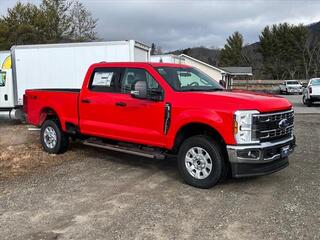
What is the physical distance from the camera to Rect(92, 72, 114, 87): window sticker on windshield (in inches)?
328

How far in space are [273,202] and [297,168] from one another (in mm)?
2248

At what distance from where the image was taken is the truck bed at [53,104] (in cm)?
902

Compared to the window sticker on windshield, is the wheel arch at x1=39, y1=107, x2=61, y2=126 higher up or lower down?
lower down

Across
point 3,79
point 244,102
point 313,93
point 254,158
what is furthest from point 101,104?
point 313,93

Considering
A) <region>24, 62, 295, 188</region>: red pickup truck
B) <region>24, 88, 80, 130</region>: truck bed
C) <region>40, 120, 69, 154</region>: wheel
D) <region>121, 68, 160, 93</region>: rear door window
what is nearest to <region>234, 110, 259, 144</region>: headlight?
<region>24, 62, 295, 188</region>: red pickup truck

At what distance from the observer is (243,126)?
6309 millimetres

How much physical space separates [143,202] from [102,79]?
319 cm

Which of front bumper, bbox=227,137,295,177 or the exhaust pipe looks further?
the exhaust pipe

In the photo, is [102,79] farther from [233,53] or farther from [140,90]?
[233,53]

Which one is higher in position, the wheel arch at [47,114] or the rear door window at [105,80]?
the rear door window at [105,80]

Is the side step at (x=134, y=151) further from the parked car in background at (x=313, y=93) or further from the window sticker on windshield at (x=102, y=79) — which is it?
the parked car in background at (x=313, y=93)

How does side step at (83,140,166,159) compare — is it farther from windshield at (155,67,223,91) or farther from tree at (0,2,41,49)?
tree at (0,2,41,49)

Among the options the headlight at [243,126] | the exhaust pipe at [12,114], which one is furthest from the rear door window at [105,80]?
the exhaust pipe at [12,114]

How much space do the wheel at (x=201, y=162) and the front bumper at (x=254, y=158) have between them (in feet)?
0.83
